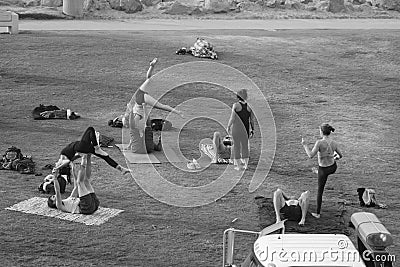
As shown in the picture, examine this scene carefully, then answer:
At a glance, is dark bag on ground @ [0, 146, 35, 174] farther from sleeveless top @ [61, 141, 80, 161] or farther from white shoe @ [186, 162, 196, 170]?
white shoe @ [186, 162, 196, 170]

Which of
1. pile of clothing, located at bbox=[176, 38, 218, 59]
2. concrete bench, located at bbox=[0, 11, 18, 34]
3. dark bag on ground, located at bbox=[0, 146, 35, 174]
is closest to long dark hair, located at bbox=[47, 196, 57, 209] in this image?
dark bag on ground, located at bbox=[0, 146, 35, 174]

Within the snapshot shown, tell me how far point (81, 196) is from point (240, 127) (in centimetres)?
450

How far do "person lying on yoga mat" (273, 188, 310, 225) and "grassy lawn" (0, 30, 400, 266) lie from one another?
263 mm

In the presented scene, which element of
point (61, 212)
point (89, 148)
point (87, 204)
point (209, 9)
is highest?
point (209, 9)

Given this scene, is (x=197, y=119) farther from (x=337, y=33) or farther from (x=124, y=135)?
(x=337, y=33)

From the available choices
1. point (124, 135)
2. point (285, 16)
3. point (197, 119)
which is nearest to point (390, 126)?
point (197, 119)

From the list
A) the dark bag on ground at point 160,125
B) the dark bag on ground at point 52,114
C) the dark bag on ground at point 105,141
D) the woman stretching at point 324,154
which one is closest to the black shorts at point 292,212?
the woman stretching at point 324,154

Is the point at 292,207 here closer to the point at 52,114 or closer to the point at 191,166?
the point at 191,166

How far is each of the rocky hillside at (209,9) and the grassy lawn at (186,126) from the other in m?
3.89

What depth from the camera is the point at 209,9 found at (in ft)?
119

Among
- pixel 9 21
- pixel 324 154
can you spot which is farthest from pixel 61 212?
pixel 9 21

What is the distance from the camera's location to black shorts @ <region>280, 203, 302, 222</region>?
45.8 feet

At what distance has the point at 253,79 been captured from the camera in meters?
26.6

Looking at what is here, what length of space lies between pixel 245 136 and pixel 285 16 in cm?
1971
